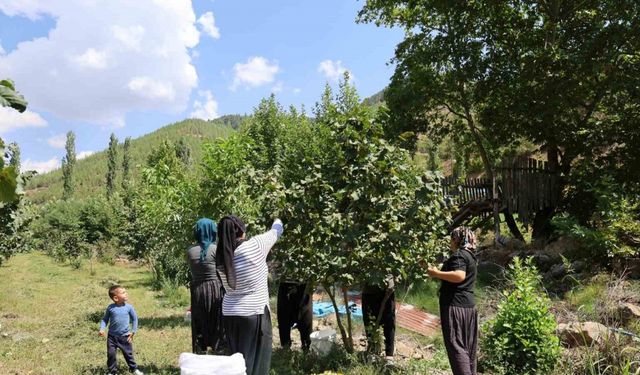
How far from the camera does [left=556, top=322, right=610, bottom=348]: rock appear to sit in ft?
16.3

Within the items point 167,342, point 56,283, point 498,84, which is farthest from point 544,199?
point 56,283

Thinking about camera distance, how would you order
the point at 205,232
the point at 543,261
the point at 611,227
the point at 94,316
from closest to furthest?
the point at 205,232
the point at 611,227
the point at 94,316
the point at 543,261

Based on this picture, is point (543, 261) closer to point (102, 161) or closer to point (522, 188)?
point (522, 188)

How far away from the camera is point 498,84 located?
37.4 feet

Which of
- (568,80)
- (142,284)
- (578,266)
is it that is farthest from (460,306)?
(142,284)

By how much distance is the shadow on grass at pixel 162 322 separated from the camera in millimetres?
8375

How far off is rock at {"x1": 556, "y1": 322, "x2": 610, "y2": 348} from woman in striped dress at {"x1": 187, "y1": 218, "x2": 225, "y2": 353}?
3862 millimetres

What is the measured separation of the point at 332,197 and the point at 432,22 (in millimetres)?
9064

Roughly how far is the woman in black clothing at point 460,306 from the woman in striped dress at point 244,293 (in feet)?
5.50

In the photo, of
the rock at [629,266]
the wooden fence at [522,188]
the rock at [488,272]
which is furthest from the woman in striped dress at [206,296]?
the wooden fence at [522,188]

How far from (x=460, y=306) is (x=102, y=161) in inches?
5045

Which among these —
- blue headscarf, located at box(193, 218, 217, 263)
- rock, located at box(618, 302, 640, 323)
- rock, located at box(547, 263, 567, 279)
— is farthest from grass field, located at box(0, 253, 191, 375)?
rock, located at box(547, 263, 567, 279)

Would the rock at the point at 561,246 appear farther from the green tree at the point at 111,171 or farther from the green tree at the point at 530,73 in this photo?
the green tree at the point at 111,171

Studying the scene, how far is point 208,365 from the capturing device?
2.98 m
